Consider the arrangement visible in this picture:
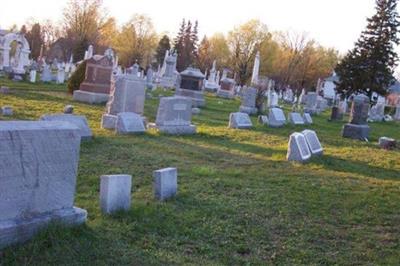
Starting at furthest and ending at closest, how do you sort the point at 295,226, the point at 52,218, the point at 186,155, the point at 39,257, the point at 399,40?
the point at 399,40, the point at 186,155, the point at 295,226, the point at 52,218, the point at 39,257

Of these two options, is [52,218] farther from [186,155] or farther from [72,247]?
[186,155]

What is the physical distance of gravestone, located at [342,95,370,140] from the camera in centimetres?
1861

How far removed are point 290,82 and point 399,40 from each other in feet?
125

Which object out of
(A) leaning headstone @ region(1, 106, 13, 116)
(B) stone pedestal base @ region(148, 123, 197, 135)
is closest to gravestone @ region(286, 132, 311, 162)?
(B) stone pedestal base @ region(148, 123, 197, 135)

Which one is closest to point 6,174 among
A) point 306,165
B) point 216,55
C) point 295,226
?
point 295,226

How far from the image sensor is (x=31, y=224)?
14.6ft

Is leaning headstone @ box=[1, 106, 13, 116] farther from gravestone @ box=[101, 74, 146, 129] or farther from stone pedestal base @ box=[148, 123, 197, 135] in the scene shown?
stone pedestal base @ box=[148, 123, 197, 135]

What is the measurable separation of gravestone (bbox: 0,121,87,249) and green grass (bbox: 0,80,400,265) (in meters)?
0.15

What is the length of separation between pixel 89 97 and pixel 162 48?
5896 centimetres

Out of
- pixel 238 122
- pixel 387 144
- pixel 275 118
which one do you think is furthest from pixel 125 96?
pixel 387 144

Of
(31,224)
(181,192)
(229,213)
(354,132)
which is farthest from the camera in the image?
(354,132)

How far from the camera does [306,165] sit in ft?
35.2

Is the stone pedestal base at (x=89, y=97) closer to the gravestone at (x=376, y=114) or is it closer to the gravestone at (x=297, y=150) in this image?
the gravestone at (x=297, y=150)

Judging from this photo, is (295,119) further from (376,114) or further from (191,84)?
(376,114)
